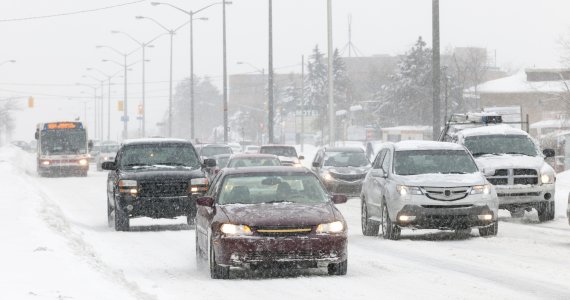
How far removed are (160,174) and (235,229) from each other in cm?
957

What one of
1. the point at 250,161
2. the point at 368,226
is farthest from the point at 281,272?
the point at 250,161

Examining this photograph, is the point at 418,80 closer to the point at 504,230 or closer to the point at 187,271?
the point at 504,230

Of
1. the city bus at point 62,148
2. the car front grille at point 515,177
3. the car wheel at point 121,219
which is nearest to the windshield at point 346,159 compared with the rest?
the car front grille at point 515,177

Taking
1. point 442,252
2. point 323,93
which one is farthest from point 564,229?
point 323,93

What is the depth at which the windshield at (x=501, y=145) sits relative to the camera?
987 inches

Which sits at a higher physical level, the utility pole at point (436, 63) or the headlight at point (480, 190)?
the utility pole at point (436, 63)

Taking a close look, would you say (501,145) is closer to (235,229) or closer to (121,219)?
(121,219)

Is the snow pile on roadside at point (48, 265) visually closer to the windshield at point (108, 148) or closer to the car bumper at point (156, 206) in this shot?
the car bumper at point (156, 206)

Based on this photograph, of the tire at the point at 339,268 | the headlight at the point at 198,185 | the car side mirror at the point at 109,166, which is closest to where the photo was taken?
the tire at the point at 339,268

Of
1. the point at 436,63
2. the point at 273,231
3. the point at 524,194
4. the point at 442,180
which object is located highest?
the point at 436,63

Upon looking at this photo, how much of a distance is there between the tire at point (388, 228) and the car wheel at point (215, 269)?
6.04 metres

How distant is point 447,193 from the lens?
62.2 ft

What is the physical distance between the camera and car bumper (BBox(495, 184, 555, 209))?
2378cm

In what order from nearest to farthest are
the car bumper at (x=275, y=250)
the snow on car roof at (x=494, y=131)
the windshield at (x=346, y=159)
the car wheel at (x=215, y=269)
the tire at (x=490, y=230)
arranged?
the car bumper at (x=275, y=250) → the car wheel at (x=215, y=269) → the tire at (x=490, y=230) → the snow on car roof at (x=494, y=131) → the windshield at (x=346, y=159)
